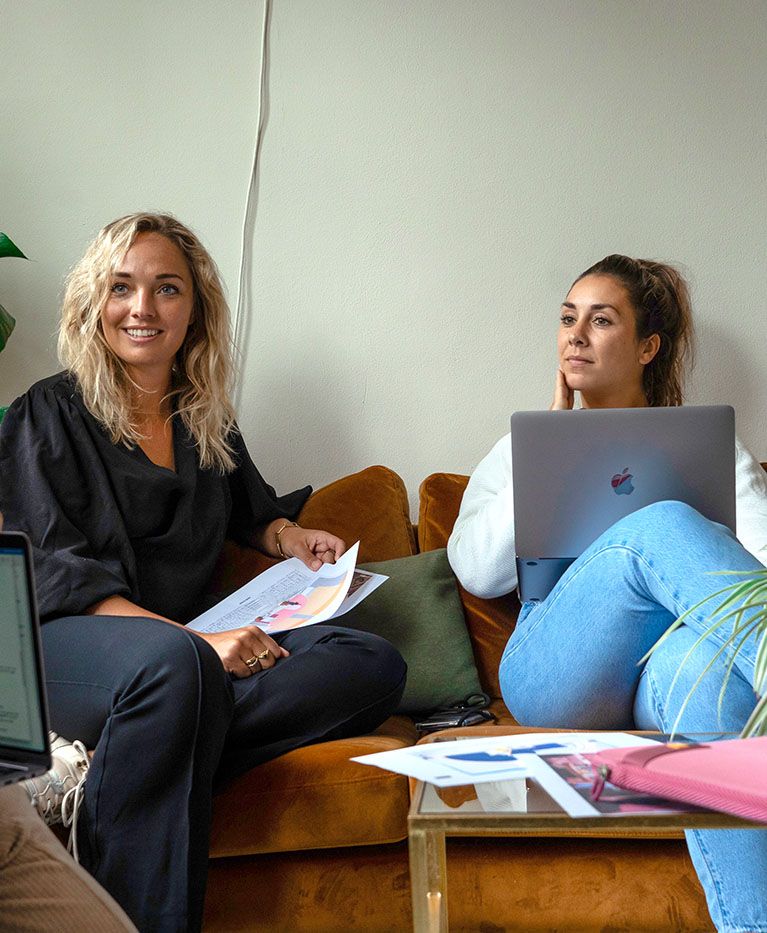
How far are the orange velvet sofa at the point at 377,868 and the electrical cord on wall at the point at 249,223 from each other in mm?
1162

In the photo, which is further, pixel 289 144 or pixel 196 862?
pixel 289 144

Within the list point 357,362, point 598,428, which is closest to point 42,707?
point 598,428

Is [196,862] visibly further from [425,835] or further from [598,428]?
[598,428]

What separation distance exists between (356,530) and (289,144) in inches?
36.5

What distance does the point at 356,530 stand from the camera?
2.18 meters

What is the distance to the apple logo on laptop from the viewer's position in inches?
64.4

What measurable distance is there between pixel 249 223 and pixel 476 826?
181 centimetres

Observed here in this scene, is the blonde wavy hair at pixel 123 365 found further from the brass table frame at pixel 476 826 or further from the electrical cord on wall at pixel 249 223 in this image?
the brass table frame at pixel 476 826

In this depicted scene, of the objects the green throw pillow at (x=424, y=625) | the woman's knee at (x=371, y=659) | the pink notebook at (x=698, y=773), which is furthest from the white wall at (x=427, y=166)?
the pink notebook at (x=698, y=773)

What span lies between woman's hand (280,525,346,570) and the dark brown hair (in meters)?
0.74

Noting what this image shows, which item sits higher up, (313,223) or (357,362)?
(313,223)

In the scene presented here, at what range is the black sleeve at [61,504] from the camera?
5.45 ft

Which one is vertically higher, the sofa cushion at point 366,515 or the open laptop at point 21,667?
the open laptop at point 21,667

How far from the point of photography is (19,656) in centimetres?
80
